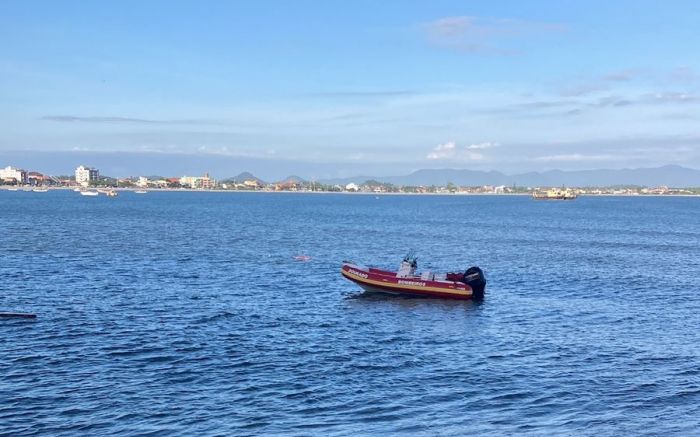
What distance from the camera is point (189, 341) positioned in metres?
38.2

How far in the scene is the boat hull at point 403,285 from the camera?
54.8m

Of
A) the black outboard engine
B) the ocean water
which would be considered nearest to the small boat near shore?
the black outboard engine

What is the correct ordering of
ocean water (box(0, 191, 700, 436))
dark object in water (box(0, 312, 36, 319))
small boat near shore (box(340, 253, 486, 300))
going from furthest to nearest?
1. small boat near shore (box(340, 253, 486, 300))
2. dark object in water (box(0, 312, 36, 319))
3. ocean water (box(0, 191, 700, 436))

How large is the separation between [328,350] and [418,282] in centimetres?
1947

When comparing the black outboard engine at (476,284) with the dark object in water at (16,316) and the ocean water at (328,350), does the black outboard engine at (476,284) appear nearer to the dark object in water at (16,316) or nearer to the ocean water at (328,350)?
the ocean water at (328,350)

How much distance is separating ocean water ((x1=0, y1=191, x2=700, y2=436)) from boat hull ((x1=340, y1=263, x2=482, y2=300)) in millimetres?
1015

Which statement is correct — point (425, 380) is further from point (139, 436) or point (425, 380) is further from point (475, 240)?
point (475, 240)

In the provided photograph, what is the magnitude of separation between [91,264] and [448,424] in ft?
161

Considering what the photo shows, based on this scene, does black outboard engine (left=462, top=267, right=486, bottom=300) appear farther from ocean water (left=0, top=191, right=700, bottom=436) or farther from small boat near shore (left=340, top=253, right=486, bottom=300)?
ocean water (left=0, top=191, right=700, bottom=436)

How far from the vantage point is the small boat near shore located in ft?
180

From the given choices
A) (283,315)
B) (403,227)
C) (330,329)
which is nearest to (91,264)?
(283,315)

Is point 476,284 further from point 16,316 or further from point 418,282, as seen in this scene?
point 16,316

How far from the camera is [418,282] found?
55875mm

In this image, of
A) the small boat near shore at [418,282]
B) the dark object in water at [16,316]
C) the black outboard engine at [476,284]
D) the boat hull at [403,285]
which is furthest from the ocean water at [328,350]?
the black outboard engine at [476,284]
